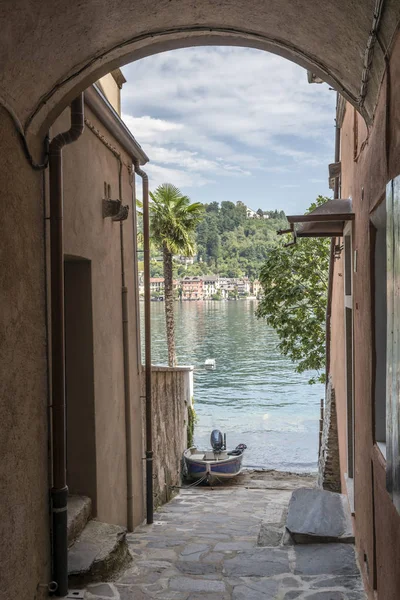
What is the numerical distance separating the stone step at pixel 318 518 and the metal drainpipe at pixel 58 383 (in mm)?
2586

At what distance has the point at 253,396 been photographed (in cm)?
5106

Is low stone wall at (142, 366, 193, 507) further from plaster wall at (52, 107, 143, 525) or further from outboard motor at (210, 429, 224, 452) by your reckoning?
outboard motor at (210, 429, 224, 452)

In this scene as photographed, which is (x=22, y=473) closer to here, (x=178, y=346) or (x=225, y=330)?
(x=178, y=346)

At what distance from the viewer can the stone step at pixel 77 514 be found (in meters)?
5.66

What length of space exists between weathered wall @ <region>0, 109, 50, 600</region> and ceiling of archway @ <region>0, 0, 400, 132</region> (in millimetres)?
397

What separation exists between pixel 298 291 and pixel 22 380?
45.7ft

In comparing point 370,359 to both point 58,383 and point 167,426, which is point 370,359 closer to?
point 58,383

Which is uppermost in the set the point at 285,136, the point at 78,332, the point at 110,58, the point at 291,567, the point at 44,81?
the point at 285,136

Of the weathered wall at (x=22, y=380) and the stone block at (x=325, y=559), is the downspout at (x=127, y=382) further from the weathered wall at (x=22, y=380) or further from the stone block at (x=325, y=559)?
the weathered wall at (x=22, y=380)

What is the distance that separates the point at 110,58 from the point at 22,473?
2881mm

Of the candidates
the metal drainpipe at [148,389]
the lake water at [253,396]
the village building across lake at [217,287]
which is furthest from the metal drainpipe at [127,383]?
the village building across lake at [217,287]

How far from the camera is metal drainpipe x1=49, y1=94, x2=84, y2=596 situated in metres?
4.75

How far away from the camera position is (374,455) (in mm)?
4258

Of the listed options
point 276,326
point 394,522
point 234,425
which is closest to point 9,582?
point 394,522
